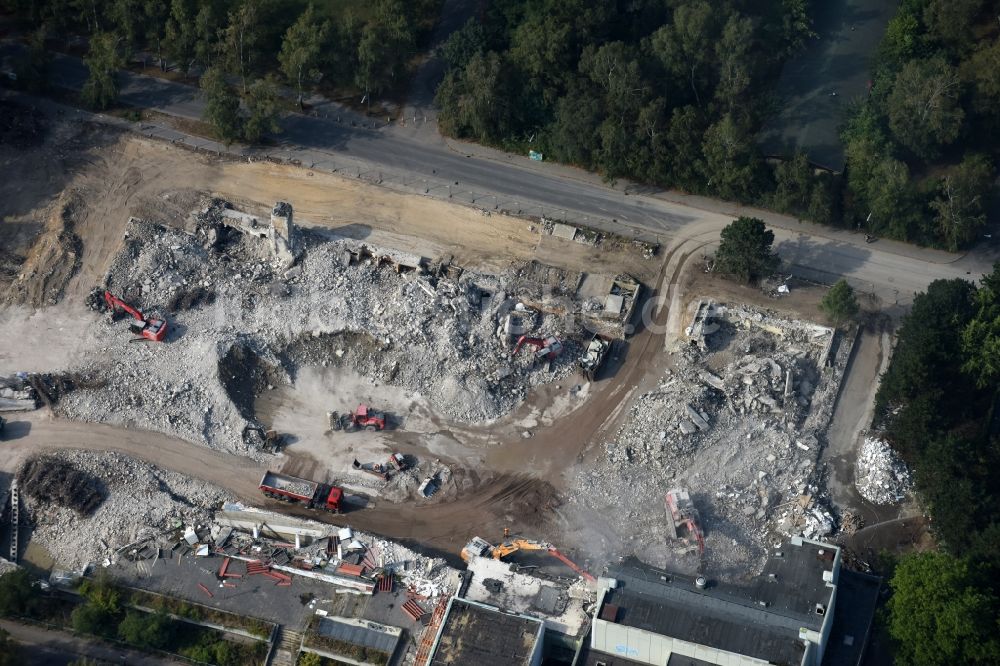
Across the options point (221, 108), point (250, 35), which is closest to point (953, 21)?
point (250, 35)

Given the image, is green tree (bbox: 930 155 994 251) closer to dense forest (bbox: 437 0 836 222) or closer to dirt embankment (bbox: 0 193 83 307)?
dense forest (bbox: 437 0 836 222)

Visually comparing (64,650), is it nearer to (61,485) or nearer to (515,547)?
(61,485)

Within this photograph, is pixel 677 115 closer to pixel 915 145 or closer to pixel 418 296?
pixel 915 145

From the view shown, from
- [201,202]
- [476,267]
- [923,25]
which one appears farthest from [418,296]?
[923,25]

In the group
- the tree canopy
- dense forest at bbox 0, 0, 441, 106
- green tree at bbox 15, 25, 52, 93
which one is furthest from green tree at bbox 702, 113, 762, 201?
green tree at bbox 15, 25, 52, 93

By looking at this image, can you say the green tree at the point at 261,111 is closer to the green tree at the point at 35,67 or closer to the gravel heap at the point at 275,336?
the gravel heap at the point at 275,336
